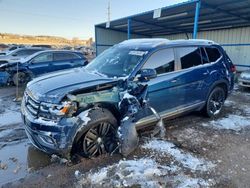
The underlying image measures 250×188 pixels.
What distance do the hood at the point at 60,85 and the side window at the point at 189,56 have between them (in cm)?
174

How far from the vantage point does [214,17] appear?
13.1 meters

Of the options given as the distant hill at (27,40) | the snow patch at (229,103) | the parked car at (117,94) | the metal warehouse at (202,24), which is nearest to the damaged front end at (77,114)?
the parked car at (117,94)

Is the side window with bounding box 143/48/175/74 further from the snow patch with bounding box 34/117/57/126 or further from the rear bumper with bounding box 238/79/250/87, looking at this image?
the rear bumper with bounding box 238/79/250/87

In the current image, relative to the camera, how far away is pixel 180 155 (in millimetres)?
3682

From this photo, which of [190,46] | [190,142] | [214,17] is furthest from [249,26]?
[190,142]

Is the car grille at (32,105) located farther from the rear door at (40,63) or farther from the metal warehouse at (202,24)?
the metal warehouse at (202,24)

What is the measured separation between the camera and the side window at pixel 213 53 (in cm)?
516

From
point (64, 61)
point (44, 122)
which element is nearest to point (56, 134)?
point (44, 122)

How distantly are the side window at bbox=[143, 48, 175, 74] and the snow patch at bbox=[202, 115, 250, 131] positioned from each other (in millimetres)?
1845

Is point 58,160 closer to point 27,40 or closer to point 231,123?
point 231,123

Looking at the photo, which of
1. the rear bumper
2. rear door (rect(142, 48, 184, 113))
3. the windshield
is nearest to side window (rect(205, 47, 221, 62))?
rear door (rect(142, 48, 184, 113))

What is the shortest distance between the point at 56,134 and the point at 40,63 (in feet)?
26.8

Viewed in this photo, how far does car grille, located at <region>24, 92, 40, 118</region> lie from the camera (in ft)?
10.4

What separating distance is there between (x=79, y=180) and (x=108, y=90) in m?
1.39
